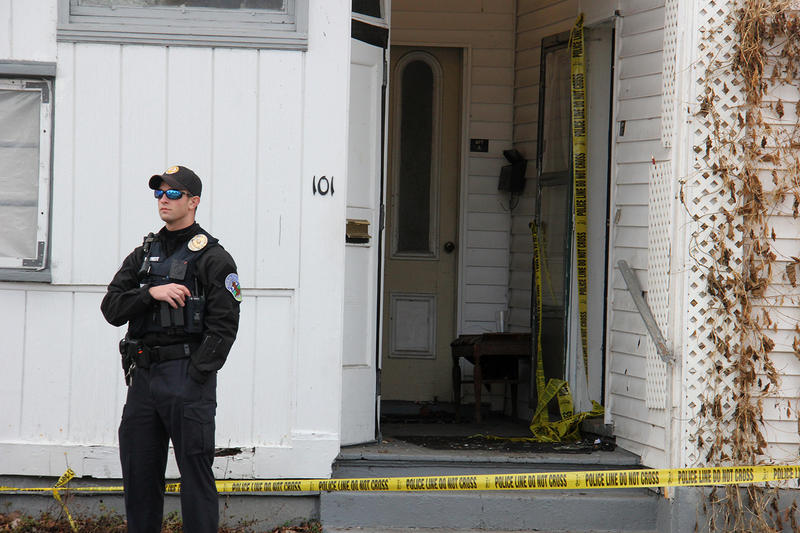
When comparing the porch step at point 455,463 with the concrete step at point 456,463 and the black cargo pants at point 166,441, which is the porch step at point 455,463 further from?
the black cargo pants at point 166,441

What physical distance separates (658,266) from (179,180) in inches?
119

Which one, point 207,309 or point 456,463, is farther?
point 456,463

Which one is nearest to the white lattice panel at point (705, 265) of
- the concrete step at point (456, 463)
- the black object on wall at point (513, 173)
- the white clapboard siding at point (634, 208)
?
the white clapboard siding at point (634, 208)

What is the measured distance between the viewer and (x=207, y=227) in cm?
579

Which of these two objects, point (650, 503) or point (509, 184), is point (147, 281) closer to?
point (650, 503)

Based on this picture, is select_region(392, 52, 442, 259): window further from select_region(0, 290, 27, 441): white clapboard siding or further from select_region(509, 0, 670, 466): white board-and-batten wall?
select_region(0, 290, 27, 441): white clapboard siding

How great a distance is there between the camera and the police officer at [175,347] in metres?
4.50

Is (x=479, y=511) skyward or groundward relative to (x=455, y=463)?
groundward

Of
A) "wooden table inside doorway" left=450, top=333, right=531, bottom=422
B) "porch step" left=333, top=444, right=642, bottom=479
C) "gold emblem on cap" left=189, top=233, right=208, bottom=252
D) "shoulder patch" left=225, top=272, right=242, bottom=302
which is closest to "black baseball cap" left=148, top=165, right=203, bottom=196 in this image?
"gold emblem on cap" left=189, top=233, right=208, bottom=252

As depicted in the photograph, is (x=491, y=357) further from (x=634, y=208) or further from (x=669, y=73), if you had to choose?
(x=669, y=73)

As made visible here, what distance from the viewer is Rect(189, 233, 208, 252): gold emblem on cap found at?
15.0 ft

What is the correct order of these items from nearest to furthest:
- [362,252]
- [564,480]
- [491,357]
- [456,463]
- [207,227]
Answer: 1. [564,480]
2. [207,227]
3. [456,463]
4. [362,252]
5. [491,357]

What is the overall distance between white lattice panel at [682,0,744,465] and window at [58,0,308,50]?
8.11ft

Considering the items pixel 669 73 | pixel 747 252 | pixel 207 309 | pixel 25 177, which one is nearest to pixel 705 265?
pixel 747 252
